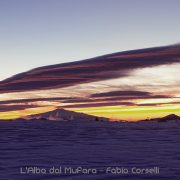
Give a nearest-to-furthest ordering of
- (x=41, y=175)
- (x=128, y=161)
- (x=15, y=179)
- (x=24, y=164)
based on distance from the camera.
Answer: (x=15, y=179)
(x=41, y=175)
(x=24, y=164)
(x=128, y=161)

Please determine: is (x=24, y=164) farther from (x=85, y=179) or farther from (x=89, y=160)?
(x=85, y=179)

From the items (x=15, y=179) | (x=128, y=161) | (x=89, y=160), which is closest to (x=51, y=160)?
(x=89, y=160)

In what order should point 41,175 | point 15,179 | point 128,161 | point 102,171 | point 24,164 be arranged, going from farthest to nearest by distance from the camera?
point 128,161 < point 24,164 < point 102,171 < point 41,175 < point 15,179

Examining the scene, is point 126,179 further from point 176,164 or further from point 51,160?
point 51,160

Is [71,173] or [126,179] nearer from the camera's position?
[126,179]

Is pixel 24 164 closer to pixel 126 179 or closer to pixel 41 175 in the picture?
pixel 41 175

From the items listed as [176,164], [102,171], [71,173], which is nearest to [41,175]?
[71,173]

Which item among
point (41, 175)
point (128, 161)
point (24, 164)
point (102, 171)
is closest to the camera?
point (41, 175)

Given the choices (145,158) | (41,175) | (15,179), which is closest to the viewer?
(15,179)

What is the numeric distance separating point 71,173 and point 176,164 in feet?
15.8

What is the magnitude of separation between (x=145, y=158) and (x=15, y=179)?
25.2 ft

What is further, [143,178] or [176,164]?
[176,164]

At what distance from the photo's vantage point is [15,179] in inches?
503

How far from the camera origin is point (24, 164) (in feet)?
53.8
